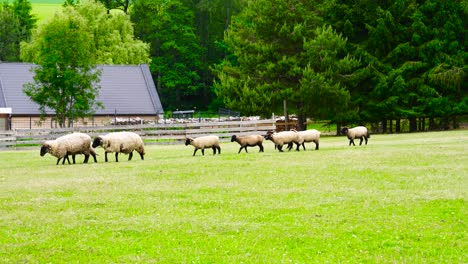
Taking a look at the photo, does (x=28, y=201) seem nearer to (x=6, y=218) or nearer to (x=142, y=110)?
(x=6, y=218)

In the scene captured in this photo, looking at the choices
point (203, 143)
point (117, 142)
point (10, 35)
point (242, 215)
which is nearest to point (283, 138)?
point (203, 143)

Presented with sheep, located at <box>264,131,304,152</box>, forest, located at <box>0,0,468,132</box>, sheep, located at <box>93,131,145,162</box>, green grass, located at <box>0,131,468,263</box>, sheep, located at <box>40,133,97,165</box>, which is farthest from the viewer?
forest, located at <box>0,0,468,132</box>

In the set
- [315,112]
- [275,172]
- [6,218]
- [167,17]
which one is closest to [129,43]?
[167,17]

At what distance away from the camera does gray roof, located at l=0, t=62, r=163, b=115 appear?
56800mm

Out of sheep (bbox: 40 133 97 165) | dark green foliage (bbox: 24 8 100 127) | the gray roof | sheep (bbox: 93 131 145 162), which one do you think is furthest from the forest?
sheep (bbox: 40 133 97 165)

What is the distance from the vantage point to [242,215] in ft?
37.6

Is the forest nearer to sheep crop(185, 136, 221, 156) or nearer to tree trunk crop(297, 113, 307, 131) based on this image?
tree trunk crop(297, 113, 307, 131)

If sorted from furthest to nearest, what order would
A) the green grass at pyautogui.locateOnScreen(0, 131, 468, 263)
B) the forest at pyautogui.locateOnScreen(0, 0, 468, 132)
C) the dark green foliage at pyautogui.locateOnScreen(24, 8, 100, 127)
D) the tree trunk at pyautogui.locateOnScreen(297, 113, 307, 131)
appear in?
the tree trunk at pyautogui.locateOnScreen(297, 113, 307, 131) < the forest at pyautogui.locateOnScreen(0, 0, 468, 132) < the dark green foliage at pyautogui.locateOnScreen(24, 8, 100, 127) < the green grass at pyautogui.locateOnScreen(0, 131, 468, 263)

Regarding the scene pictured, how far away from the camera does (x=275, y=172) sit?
724 inches

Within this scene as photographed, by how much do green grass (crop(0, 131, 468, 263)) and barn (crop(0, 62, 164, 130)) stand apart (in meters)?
37.1

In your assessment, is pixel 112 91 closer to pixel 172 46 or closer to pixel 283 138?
pixel 172 46

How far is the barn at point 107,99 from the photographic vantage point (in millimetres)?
55844

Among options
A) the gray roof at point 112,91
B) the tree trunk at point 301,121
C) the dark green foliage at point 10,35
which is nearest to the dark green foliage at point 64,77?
the gray roof at point 112,91

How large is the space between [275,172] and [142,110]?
4260 centimetres
